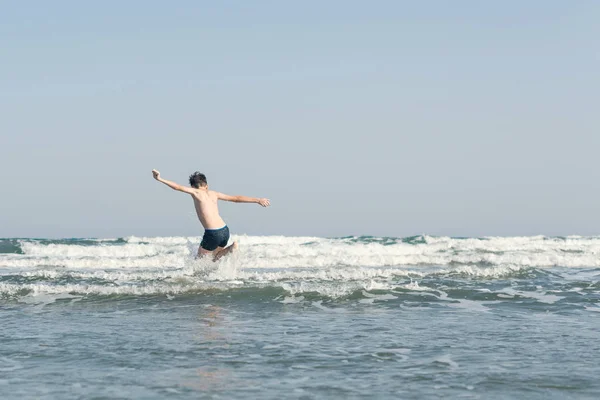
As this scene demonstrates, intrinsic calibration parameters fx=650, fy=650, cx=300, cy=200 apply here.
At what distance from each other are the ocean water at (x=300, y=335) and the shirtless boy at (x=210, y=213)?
0.86ft

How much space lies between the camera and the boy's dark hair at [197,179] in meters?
11.9

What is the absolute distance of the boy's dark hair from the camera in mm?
11906

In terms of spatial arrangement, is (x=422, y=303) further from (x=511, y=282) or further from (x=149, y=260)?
(x=149, y=260)

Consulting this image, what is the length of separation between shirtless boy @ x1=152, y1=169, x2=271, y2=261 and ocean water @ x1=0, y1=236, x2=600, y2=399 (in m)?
0.26

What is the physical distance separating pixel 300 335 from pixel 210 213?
5555 millimetres

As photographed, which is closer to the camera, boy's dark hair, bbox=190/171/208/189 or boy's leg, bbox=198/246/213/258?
boy's dark hair, bbox=190/171/208/189

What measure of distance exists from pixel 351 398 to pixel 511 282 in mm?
8527

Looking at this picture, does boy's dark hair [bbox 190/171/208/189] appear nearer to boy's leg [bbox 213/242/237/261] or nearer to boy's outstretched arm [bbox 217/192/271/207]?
boy's outstretched arm [bbox 217/192/271/207]

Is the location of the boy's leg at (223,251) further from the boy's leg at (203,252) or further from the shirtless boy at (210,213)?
the boy's leg at (203,252)

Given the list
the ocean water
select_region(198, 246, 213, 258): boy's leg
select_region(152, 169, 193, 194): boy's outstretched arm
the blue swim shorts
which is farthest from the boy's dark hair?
the ocean water

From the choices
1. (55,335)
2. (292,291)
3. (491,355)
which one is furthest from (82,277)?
(491,355)

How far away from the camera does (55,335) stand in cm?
680

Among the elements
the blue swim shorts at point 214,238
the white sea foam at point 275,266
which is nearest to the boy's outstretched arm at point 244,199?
the blue swim shorts at point 214,238

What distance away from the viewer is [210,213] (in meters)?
11.9
